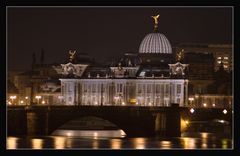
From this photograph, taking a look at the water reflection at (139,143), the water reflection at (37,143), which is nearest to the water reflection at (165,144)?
the water reflection at (139,143)

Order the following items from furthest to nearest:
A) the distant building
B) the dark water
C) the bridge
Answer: the distant building
the bridge
the dark water

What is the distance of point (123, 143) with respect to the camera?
81.4 ft

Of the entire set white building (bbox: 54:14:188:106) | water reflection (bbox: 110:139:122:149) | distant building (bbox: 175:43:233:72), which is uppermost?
distant building (bbox: 175:43:233:72)

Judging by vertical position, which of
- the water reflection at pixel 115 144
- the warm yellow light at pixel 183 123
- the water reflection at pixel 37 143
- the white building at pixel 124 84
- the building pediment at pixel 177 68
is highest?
the building pediment at pixel 177 68

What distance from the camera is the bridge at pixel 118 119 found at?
2828 cm

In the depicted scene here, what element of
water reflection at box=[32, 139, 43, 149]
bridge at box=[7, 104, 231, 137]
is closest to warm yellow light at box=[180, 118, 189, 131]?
bridge at box=[7, 104, 231, 137]

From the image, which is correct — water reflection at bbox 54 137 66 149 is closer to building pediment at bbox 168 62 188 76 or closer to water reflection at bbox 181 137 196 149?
water reflection at bbox 181 137 196 149

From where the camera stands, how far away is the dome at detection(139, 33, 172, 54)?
54656 millimetres

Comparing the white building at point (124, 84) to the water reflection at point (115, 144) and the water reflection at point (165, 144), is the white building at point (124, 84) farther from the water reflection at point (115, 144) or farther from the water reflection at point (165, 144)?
the water reflection at point (165, 144)

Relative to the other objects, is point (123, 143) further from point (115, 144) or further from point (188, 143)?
point (188, 143)

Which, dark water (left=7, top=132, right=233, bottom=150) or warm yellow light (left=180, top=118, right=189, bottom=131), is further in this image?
warm yellow light (left=180, top=118, right=189, bottom=131)

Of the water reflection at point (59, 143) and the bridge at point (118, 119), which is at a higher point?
the bridge at point (118, 119)

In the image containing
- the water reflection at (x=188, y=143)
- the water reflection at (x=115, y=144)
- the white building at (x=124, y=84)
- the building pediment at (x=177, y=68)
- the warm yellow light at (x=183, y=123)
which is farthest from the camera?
the building pediment at (x=177, y=68)

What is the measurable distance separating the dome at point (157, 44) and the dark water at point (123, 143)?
26684 millimetres
